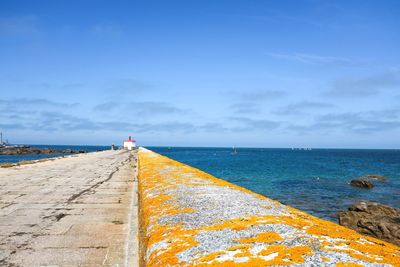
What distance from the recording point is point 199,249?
14.1 ft

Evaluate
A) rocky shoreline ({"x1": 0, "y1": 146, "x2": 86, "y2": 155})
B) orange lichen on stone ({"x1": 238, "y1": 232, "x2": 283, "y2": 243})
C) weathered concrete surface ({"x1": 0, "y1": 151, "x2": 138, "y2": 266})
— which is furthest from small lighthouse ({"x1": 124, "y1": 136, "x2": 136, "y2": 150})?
orange lichen on stone ({"x1": 238, "y1": 232, "x2": 283, "y2": 243})

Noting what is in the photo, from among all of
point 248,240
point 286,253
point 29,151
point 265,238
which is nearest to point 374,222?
point 265,238

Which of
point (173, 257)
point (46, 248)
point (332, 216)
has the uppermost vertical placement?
point (173, 257)

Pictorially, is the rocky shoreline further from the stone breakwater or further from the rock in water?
the stone breakwater

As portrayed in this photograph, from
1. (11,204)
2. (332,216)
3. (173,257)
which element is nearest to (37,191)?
(11,204)

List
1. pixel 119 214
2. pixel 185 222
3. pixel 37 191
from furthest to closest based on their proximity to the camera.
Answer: pixel 37 191 < pixel 119 214 < pixel 185 222

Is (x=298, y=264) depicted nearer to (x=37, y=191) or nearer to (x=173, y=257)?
(x=173, y=257)

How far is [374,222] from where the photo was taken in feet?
46.4

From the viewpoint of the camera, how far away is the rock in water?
513 inches

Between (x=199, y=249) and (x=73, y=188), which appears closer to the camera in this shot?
(x=199, y=249)

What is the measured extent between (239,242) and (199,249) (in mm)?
553

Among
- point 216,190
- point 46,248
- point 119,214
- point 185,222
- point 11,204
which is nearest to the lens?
point 185,222

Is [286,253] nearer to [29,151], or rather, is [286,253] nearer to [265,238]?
[265,238]

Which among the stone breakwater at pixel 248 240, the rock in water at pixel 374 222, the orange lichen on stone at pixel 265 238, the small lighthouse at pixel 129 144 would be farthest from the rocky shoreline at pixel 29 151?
the orange lichen on stone at pixel 265 238
